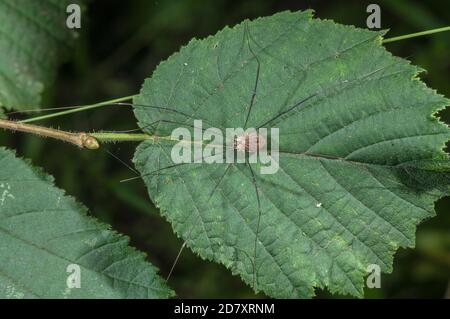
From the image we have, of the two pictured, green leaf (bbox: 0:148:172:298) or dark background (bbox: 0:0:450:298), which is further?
dark background (bbox: 0:0:450:298)

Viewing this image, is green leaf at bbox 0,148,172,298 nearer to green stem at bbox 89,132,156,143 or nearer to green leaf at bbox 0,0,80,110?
green stem at bbox 89,132,156,143

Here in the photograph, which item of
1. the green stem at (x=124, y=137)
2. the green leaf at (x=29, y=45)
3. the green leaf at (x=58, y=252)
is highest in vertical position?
the green leaf at (x=29, y=45)

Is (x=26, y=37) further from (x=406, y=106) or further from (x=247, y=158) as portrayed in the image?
(x=406, y=106)

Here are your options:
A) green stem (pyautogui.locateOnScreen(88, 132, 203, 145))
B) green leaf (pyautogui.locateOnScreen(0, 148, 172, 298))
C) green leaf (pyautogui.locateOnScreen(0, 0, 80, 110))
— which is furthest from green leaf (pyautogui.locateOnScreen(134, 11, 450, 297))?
green leaf (pyautogui.locateOnScreen(0, 0, 80, 110))

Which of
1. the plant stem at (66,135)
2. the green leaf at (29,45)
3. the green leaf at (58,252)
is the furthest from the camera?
the green leaf at (29,45)

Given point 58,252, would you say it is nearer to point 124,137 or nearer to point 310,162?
point 124,137

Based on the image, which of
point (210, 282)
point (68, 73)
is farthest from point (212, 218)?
point (68, 73)

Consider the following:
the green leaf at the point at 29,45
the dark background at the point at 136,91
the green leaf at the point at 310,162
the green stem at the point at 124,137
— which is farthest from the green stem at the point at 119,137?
the dark background at the point at 136,91

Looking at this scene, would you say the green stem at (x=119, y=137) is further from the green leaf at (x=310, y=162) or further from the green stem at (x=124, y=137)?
the green leaf at (x=310, y=162)
